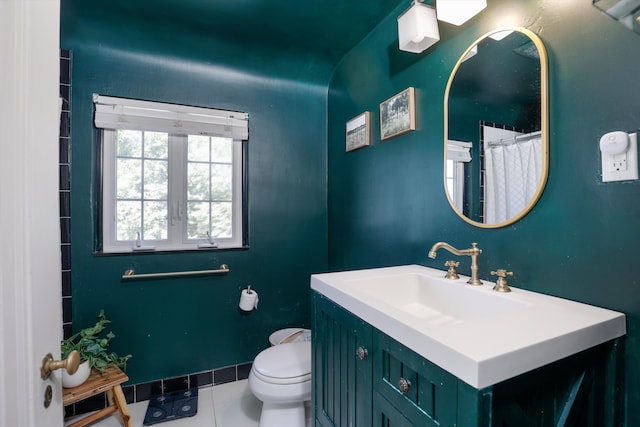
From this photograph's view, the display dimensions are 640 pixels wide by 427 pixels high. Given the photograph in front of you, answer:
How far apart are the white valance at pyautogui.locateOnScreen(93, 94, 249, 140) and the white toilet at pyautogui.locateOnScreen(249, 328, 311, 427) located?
4.69 ft

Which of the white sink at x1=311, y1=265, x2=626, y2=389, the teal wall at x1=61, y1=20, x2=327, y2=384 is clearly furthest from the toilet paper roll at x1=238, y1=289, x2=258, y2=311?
the white sink at x1=311, y1=265, x2=626, y2=389

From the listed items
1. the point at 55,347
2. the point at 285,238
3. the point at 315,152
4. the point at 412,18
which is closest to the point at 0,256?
the point at 55,347

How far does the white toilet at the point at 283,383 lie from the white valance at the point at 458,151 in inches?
48.1

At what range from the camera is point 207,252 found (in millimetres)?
2062

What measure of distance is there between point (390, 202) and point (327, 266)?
940 mm

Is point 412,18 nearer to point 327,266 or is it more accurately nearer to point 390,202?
point 390,202

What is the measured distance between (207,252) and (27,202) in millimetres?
1624

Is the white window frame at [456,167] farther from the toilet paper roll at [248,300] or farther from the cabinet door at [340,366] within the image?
the toilet paper roll at [248,300]

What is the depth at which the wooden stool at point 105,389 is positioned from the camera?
1.50m

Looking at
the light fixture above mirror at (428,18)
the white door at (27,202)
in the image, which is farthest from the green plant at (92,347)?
the light fixture above mirror at (428,18)

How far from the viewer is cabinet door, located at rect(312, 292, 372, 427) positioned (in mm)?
953

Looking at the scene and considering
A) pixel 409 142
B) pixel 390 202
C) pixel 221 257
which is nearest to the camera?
pixel 409 142

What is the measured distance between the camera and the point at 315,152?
2373 mm

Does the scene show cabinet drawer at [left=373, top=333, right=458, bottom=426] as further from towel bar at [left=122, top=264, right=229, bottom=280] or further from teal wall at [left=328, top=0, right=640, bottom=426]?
towel bar at [left=122, top=264, right=229, bottom=280]
